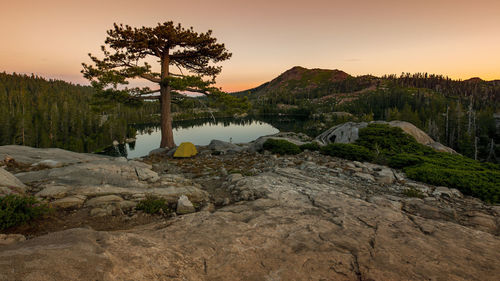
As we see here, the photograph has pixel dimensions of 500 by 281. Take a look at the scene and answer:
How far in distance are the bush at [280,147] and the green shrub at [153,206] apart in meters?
10.5

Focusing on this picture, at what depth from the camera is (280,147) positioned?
51.4ft

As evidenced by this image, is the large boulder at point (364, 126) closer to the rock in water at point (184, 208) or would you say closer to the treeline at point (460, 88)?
the rock in water at point (184, 208)

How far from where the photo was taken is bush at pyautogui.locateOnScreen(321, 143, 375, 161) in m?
13.7

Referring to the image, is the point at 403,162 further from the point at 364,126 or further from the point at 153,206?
the point at 153,206

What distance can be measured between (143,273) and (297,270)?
227 cm

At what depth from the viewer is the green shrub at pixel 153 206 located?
18.9ft

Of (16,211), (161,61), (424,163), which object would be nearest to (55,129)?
(161,61)

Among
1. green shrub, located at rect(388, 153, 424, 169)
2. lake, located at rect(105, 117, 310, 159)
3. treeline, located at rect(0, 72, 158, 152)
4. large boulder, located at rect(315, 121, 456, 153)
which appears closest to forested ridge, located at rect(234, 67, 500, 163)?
large boulder, located at rect(315, 121, 456, 153)

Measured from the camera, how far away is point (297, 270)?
3.35m

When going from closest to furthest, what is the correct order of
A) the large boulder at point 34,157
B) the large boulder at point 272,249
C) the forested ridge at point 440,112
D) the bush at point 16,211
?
the large boulder at point 272,249 < the bush at point 16,211 < the large boulder at point 34,157 < the forested ridge at point 440,112

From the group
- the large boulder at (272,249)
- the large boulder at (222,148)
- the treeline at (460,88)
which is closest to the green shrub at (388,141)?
the large boulder at (222,148)

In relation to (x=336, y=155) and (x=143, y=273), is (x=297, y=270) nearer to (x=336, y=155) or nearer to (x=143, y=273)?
(x=143, y=273)

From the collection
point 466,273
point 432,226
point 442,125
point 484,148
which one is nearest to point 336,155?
point 432,226

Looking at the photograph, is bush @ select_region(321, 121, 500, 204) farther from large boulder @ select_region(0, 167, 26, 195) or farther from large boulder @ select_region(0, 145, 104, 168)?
large boulder @ select_region(0, 145, 104, 168)
